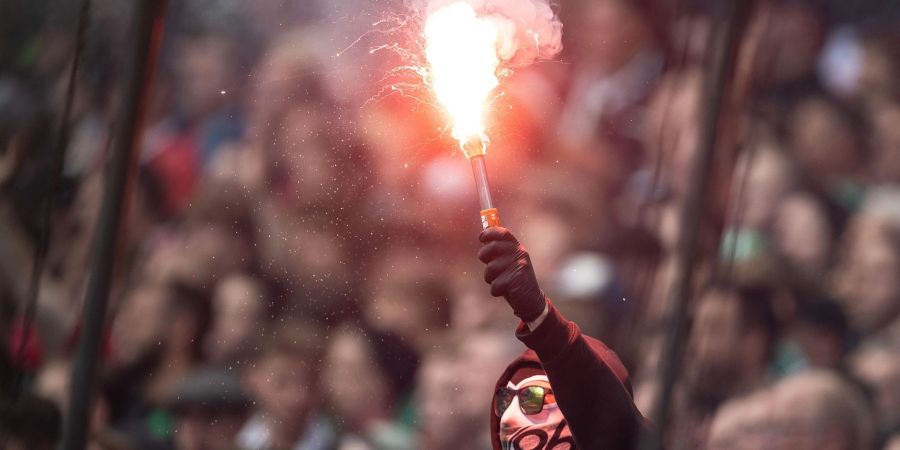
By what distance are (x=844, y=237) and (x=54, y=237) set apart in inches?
61.9

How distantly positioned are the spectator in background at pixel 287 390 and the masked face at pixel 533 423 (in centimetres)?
62

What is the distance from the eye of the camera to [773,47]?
4.66 feet

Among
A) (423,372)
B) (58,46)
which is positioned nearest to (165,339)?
(423,372)

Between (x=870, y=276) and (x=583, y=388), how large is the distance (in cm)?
53

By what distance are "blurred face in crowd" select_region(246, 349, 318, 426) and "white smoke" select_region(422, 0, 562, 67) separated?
2.37ft

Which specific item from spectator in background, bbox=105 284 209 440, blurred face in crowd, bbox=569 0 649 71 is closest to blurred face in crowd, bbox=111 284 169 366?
spectator in background, bbox=105 284 209 440

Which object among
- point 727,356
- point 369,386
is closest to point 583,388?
point 727,356

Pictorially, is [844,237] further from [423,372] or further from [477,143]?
[423,372]

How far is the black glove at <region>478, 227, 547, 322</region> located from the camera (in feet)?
3.34

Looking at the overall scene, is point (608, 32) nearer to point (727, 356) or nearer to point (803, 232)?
point (803, 232)

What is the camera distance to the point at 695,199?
0.49 meters

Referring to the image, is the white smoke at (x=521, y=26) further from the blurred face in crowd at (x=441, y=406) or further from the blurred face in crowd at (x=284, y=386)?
the blurred face in crowd at (x=284, y=386)

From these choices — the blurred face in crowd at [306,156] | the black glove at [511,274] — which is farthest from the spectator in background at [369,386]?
the black glove at [511,274]

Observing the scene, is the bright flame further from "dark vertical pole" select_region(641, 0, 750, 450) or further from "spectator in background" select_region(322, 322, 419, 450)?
"dark vertical pole" select_region(641, 0, 750, 450)
